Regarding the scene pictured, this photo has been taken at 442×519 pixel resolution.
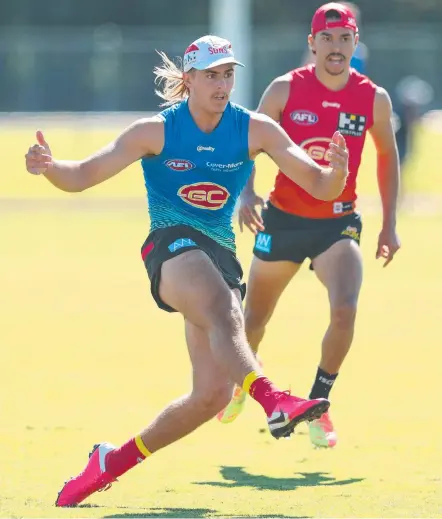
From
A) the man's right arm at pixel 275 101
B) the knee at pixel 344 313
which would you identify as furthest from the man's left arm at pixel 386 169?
the man's right arm at pixel 275 101

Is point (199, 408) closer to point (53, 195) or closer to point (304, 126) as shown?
point (304, 126)

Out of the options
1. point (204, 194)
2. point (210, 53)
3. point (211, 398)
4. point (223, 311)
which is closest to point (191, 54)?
point (210, 53)

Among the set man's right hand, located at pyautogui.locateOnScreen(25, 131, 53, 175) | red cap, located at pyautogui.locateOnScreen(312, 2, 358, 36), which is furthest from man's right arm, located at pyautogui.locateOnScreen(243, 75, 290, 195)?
man's right hand, located at pyautogui.locateOnScreen(25, 131, 53, 175)

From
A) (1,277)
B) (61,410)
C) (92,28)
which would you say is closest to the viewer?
(61,410)

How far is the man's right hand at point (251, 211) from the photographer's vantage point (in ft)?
27.2

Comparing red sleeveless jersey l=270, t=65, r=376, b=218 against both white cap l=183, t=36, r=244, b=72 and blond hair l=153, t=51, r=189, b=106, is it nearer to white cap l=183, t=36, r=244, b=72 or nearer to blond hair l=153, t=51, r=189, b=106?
blond hair l=153, t=51, r=189, b=106

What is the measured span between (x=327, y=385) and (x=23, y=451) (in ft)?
6.17

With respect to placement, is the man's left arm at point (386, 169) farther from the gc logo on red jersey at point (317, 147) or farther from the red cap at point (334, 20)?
the red cap at point (334, 20)

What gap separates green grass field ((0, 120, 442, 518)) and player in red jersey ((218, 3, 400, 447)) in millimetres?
582

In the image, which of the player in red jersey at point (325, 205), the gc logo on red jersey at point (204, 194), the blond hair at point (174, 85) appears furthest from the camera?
the player in red jersey at point (325, 205)

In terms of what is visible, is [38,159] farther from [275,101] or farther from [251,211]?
[275,101]

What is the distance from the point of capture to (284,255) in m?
8.52

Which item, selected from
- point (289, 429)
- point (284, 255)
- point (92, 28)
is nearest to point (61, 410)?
point (284, 255)

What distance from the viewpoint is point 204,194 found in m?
6.87
